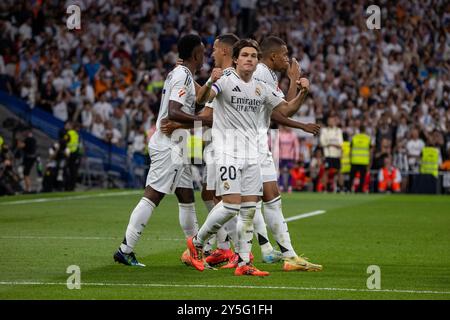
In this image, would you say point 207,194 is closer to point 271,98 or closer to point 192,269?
point 192,269

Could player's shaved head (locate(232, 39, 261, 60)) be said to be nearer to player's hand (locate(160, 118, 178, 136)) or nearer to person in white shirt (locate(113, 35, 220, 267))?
person in white shirt (locate(113, 35, 220, 267))

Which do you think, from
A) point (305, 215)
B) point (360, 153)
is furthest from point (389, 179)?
point (305, 215)

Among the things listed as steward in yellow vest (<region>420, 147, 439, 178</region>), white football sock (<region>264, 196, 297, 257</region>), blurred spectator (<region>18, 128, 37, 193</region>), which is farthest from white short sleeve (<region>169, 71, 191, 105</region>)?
steward in yellow vest (<region>420, 147, 439, 178</region>)

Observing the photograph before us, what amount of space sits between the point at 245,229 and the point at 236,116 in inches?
48.5

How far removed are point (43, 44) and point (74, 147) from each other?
23.9 ft

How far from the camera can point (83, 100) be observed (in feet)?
106

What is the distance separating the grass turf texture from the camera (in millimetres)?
9633

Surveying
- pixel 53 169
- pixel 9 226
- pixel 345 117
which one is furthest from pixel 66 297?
pixel 345 117

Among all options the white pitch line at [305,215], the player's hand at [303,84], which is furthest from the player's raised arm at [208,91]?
the white pitch line at [305,215]

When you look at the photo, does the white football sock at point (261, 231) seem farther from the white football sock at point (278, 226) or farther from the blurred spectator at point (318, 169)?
the blurred spectator at point (318, 169)

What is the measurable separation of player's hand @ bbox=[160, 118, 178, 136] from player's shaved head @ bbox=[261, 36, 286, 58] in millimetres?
1421

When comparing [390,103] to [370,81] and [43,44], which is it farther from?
[43,44]

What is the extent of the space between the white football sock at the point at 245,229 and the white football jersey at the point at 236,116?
0.56 metres

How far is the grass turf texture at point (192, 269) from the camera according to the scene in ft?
31.6
